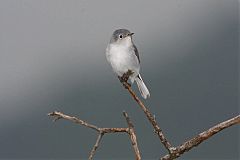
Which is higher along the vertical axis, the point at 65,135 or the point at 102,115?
the point at 65,135

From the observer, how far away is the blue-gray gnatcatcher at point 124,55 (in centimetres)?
916

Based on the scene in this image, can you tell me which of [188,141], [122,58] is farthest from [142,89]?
[188,141]

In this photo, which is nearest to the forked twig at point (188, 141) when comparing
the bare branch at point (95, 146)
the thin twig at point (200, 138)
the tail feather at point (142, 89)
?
the thin twig at point (200, 138)

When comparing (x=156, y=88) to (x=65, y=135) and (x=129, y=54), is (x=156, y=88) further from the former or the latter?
(x=129, y=54)

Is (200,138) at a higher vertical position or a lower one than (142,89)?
lower

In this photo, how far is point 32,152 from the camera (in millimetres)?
44344

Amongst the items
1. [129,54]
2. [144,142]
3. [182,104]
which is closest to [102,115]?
[144,142]

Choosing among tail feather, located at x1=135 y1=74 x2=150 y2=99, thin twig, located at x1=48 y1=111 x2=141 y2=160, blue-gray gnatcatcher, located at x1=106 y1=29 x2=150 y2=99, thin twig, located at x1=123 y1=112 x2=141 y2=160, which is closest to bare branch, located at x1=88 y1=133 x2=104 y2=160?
thin twig, located at x1=48 y1=111 x2=141 y2=160

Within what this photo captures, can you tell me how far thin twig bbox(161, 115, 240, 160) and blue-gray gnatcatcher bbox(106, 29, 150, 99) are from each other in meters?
4.02

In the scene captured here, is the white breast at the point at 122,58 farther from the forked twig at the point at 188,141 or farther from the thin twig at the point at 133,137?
the thin twig at the point at 133,137

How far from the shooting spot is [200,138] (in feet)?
15.9

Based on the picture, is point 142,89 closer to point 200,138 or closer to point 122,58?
point 122,58

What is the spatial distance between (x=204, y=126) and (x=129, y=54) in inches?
1576

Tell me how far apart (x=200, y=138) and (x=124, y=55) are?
4.64 metres
